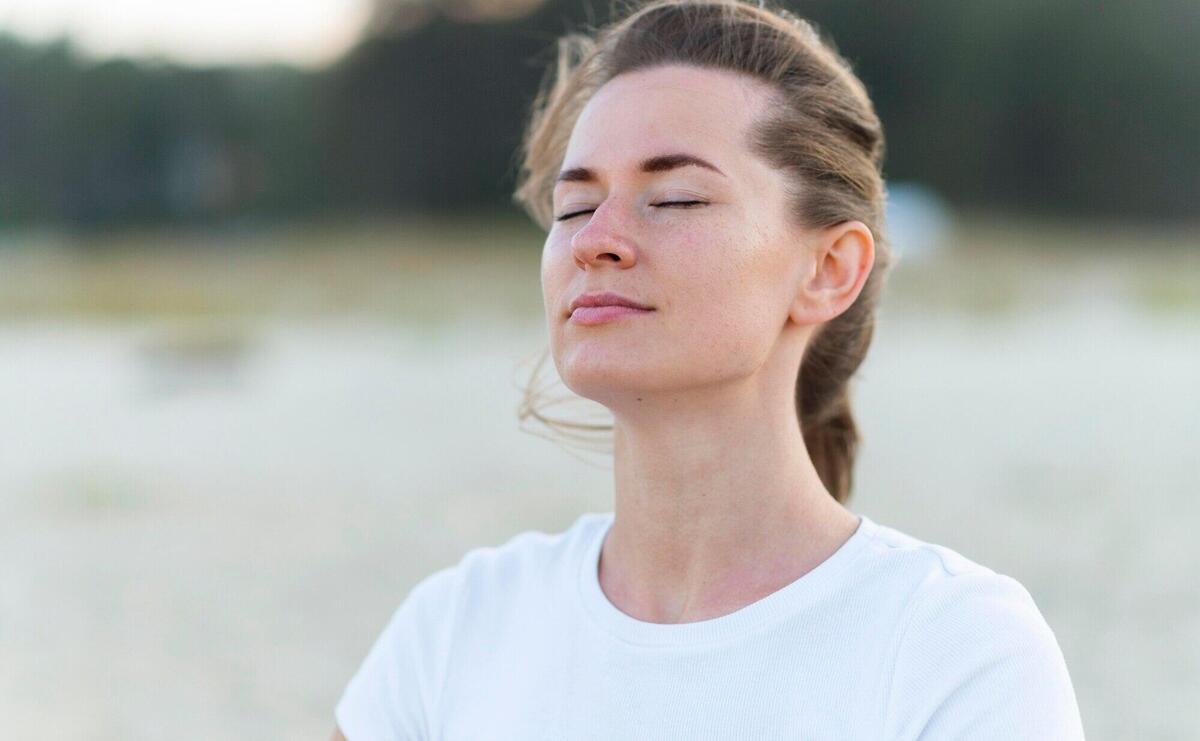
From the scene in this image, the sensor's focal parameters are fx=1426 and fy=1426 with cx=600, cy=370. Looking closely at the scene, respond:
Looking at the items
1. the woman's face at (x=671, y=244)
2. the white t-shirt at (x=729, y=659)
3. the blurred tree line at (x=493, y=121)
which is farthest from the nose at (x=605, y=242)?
the blurred tree line at (x=493, y=121)

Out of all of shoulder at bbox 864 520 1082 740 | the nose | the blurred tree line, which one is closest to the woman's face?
the nose

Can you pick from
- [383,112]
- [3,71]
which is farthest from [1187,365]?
[3,71]

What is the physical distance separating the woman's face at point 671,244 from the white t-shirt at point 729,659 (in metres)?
0.27

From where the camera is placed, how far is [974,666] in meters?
1.40

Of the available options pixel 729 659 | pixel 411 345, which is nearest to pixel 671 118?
pixel 729 659

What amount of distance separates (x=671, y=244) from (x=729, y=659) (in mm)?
478

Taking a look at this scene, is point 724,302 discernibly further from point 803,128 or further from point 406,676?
point 406,676

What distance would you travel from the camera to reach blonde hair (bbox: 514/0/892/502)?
5.87 ft

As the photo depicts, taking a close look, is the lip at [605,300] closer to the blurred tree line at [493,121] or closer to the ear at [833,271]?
the ear at [833,271]

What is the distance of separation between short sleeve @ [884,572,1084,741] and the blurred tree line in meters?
19.5

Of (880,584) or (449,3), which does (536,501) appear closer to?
(880,584)

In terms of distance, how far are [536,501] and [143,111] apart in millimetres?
16665

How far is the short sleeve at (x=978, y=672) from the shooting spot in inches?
54.1

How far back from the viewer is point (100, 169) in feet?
69.4
